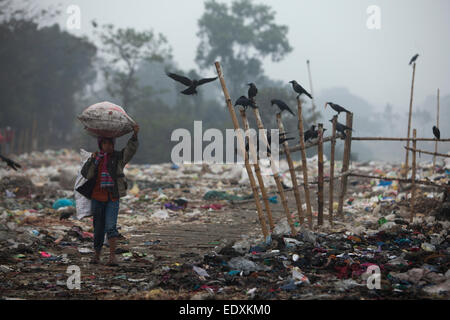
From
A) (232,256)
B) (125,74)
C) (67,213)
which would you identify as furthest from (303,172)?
(125,74)

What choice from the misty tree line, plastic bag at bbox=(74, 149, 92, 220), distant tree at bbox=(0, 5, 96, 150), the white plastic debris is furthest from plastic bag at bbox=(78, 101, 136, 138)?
distant tree at bbox=(0, 5, 96, 150)

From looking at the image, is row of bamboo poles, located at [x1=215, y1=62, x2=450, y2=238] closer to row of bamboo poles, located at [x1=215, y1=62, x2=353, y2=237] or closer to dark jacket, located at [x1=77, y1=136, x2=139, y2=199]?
row of bamboo poles, located at [x1=215, y1=62, x2=353, y2=237]

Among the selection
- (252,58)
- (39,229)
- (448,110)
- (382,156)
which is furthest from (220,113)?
(448,110)

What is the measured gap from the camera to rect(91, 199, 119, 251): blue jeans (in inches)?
159

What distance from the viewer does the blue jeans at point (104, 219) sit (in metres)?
4.03

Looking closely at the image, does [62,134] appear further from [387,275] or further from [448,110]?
[448,110]

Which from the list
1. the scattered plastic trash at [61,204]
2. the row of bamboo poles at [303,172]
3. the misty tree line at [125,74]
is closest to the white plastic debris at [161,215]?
the scattered plastic trash at [61,204]

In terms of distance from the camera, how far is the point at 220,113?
3028cm

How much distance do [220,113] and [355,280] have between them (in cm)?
2736

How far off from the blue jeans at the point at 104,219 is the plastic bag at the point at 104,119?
689 millimetres

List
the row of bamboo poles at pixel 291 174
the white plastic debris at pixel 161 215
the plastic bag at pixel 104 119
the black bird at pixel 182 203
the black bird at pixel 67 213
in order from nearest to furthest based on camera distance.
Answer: the plastic bag at pixel 104 119
the row of bamboo poles at pixel 291 174
the black bird at pixel 67 213
the white plastic debris at pixel 161 215
the black bird at pixel 182 203

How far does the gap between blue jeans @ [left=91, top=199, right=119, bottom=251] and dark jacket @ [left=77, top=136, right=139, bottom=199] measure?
11 centimetres
